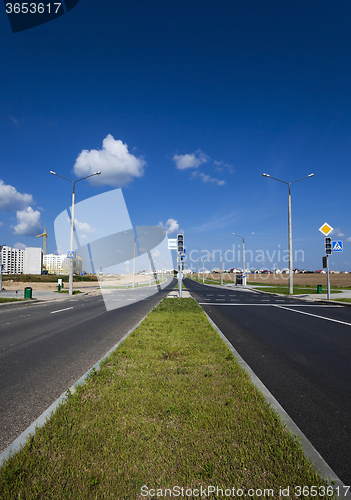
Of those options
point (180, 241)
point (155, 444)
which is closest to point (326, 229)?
point (180, 241)

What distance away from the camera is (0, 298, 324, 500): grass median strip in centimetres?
221

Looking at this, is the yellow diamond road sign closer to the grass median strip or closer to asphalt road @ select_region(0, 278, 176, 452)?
asphalt road @ select_region(0, 278, 176, 452)

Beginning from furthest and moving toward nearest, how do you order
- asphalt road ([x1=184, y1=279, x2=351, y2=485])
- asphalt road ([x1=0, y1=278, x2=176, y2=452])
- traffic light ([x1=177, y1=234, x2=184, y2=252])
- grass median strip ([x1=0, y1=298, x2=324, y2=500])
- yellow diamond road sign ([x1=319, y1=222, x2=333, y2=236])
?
yellow diamond road sign ([x1=319, y1=222, x2=333, y2=236]) → traffic light ([x1=177, y1=234, x2=184, y2=252]) → asphalt road ([x1=0, y1=278, x2=176, y2=452]) → asphalt road ([x1=184, y1=279, x2=351, y2=485]) → grass median strip ([x1=0, y1=298, x2=324, y2=500])

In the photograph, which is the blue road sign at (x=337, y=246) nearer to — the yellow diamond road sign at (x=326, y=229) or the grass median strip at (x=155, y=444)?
the yellow diamond road sign at (x=326, y=229)

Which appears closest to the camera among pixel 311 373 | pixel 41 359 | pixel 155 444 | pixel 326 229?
pixel 155 444

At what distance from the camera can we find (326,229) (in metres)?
22.5

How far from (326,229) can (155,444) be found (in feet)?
77.4

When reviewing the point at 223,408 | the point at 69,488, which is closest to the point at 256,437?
the point at 223,408

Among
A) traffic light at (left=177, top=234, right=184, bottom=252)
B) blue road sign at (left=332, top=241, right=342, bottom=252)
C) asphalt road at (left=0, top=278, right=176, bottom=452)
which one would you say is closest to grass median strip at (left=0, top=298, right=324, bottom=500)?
asphalt road at (left=0, top=278, right=176, bottom=452)

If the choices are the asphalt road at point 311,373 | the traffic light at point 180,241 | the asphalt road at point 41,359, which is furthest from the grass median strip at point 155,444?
the traffic light at point 180,241

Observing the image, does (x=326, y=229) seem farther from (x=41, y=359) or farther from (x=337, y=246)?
(x=41, y=359)

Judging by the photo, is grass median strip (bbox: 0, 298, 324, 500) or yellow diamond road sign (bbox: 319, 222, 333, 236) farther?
yellow diamond road sign (bbox: 319, 222, 333, 236)

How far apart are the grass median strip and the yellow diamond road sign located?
21.3 m

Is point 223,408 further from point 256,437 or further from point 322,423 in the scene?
point 322,423
